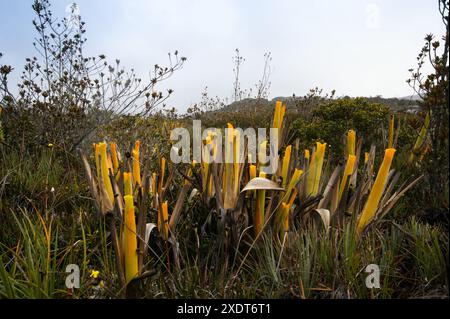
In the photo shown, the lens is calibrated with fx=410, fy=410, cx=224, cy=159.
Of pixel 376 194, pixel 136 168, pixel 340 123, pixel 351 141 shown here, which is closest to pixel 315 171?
pixel 376 194

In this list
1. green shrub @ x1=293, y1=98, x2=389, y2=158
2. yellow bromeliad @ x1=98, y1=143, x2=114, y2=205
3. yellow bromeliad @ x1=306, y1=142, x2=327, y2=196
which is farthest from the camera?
green shrub @ x1=293, y1=98, x2=389, y2=158

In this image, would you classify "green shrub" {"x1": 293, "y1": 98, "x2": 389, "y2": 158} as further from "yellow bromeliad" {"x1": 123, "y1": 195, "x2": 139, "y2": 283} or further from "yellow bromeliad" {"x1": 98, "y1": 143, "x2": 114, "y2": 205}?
"yellow bromeliad" {"x1": 123, "y1": 195, "x2": 139, "y2": 283}

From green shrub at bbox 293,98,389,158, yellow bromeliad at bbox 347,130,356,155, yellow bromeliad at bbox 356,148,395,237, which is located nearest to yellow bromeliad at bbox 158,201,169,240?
yellow bromeliad at bbox 356,148,395,237

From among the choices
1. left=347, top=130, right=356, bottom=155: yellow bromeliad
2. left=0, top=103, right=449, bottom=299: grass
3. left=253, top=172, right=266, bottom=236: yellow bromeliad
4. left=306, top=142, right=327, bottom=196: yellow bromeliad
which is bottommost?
left=0, top=103, right=449, bottom=299: grass

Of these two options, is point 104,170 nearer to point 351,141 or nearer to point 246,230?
point 246,230

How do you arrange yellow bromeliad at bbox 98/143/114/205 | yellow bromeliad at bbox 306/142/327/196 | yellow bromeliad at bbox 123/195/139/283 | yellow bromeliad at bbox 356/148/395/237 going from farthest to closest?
yellow bromeliad at bbox 306/142/327/196
yellow bromeliad at bbox 98/143/114/205
yellow bromeliad at bbox 356/148/395/237
yellow bromeliad at bbox 123/195/139/283

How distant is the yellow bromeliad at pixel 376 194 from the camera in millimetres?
2119

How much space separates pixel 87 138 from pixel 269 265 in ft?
15.2

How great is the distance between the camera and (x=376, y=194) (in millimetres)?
2205

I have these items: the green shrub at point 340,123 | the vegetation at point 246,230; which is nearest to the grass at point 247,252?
the vegetation at point 246,230

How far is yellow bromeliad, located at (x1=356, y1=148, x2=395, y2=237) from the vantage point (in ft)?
6.95
